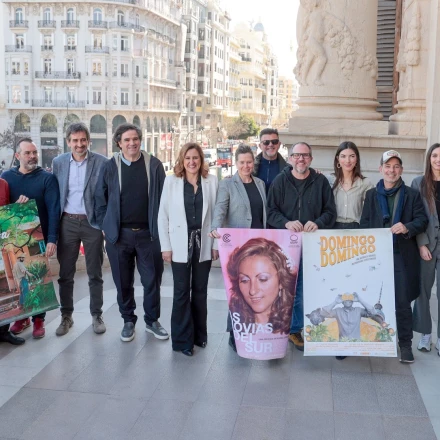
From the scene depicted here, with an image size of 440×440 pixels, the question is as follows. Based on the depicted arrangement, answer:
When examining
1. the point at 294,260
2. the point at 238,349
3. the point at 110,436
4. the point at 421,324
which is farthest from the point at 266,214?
the point at 110,436

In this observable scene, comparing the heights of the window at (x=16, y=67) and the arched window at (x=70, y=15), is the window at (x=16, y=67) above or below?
below

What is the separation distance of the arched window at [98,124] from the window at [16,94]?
25.8 feet

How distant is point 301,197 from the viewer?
4.81 m

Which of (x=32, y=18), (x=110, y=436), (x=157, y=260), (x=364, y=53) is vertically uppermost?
(x=32, y=18)

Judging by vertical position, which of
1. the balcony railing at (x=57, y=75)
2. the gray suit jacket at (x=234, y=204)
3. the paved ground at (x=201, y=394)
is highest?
the balcony railing at (x=57, y=75)

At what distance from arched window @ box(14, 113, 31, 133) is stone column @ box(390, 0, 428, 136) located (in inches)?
2247

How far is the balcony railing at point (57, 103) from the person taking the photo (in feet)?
199

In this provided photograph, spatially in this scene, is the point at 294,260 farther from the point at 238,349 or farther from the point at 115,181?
the point at 115,181

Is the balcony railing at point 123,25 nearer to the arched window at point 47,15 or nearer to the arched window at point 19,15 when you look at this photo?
the arched window at point 47,15

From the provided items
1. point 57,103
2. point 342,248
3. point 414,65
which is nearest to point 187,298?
point 342,248

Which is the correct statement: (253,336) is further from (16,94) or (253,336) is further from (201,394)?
(16,94)

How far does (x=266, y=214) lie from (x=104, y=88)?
58.1 m

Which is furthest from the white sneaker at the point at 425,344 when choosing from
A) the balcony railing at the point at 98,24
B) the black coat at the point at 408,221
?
the balcony railing at the point at 98,24

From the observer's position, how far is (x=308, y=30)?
912 centimetres
